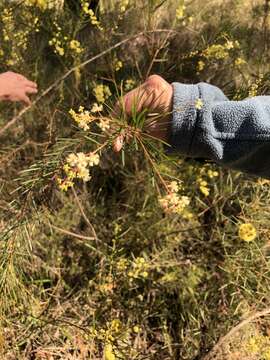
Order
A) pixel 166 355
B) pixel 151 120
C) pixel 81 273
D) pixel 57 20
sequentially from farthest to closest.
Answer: pixel 57 20, pixel 81 273, pixel 166 355, pixel 151 120

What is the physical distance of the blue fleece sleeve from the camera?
939mm

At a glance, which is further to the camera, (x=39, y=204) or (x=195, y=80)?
(x=195, y=80)

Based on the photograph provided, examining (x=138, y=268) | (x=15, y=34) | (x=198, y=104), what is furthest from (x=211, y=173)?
(x=15, y=34)

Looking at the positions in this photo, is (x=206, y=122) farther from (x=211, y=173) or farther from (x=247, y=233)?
(x=211, y=173)

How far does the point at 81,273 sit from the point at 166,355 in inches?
21.1

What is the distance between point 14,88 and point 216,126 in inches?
43.6

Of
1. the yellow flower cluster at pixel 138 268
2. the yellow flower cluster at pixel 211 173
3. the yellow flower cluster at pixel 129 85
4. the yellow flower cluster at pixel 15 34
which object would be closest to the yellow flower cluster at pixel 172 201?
the yellow flower cluster at pixel 138 268

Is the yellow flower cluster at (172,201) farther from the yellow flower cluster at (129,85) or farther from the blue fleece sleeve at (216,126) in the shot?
the yellow flower cluster at (129,85)

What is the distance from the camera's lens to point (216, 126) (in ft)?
3.18

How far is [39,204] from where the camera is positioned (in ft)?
4.37

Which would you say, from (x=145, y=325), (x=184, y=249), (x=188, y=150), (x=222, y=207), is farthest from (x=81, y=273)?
(x=188, y=150)

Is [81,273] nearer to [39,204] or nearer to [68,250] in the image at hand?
[68,250]

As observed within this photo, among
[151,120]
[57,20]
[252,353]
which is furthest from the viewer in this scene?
[57,20]

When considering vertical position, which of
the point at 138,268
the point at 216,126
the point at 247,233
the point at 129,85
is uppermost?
the point at 216,126
